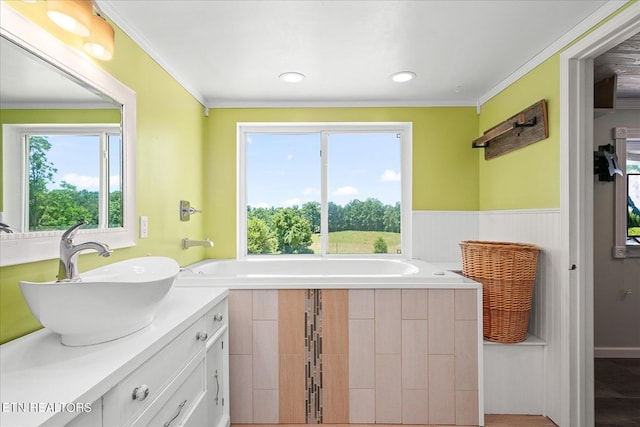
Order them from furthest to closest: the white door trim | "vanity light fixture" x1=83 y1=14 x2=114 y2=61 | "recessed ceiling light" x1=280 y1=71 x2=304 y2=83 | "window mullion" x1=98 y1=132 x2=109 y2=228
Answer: "recessed ceiling light" x1=280 y1=71 x2=304 y2=83, the white door trim, "window mullion" x1=98 y1=132 x2=109 y2=228, "vanity light fixture" x1=83 y1=14 x2=114 y2=61

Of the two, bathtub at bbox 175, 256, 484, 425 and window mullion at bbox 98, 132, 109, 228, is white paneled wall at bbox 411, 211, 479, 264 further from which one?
window mullion at bbox 98, 132, 109, 228

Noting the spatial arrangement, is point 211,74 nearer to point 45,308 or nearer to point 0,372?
point 45,308

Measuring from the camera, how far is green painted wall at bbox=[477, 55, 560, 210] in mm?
2025

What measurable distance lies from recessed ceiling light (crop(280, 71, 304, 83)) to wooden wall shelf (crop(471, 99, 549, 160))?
1520 mm

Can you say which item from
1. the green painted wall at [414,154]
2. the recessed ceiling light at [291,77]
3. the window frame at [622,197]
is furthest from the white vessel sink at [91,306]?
the window frame at [622,197]

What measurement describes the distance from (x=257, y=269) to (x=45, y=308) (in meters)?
2.08

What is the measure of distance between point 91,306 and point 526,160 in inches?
102

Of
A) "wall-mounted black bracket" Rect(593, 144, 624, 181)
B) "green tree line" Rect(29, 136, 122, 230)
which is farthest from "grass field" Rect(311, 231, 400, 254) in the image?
"green tree line" Rect(29, 136, 122, 230)

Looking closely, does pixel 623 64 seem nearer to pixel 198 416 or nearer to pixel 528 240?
pixel 528 240

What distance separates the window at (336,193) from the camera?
316 centimetres

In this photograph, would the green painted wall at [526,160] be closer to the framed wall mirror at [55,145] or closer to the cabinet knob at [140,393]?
the cabinet knob at [140,393]

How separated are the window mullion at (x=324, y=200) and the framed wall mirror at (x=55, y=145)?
1.74 metres

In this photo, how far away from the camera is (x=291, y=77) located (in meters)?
2.44

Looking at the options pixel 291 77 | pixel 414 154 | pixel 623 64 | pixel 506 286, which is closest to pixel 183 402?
pixel 506 286
